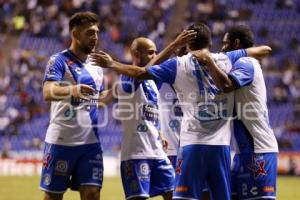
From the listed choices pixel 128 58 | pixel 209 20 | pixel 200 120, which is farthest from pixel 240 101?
pixel 209 20

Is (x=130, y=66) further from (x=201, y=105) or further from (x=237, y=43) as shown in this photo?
(x=237, y=43)

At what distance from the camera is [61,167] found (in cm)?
702

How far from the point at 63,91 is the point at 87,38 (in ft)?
3.04

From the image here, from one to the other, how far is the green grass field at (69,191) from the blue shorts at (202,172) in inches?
235

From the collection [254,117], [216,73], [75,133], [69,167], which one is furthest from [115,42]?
[216,73]

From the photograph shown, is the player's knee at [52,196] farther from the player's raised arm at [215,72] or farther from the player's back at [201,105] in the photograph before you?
the player's raised arm at [215,72]

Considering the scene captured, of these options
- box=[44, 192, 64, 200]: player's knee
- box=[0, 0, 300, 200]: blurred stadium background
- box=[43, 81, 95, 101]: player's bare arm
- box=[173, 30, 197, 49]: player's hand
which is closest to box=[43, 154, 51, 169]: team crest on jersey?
box=[44, 192, 64, 200]: player's knee

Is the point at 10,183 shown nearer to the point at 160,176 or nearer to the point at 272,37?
the point at 160,176

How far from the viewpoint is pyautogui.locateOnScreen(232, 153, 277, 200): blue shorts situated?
658cm

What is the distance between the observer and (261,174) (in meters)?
6.59

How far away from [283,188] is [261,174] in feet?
27.5

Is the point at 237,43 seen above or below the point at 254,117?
above

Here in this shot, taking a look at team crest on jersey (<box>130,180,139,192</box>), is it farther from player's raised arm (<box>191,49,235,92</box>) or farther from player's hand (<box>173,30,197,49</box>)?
player's hand (<box>173,30,197,49</box>)

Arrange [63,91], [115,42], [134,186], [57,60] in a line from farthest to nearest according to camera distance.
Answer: [115,42], [134,186], [57,60], [63,91]
